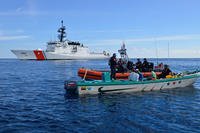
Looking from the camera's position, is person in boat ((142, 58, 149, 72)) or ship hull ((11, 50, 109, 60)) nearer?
person in boat ((142, 58, 149, 72))

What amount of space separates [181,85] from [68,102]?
9.59 meters

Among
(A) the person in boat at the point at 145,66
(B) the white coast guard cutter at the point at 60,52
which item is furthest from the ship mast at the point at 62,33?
(A) the person in boat at the point at 145,66

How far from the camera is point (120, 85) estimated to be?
1869 cm

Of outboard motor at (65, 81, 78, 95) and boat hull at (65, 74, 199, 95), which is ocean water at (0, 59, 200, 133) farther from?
outboard motor at (65, 81, 78, 95)

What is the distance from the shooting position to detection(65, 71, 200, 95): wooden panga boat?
17.7 metres

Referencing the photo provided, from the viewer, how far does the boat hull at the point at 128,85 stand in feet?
58.1

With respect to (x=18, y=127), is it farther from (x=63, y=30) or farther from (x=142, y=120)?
(x=63, y=30)

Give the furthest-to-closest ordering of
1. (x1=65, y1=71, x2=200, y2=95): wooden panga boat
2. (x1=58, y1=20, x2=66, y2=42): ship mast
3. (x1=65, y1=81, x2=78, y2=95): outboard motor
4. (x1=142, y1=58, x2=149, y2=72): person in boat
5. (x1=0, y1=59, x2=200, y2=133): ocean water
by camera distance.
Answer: (x1=58, y1=20, x2=66, y2=42): ship mast, (x1=142, y1=58, x2=149, y2=72): person in boat, (x1=65, y1=81, x2=78, y2=95): outboard motor, (x1=65, y1=71, x2=200, y2=95): wooden panga boat, (x1=0, y1=59, x2=200, y2=133): ocean water

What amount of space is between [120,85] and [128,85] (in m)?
0.58

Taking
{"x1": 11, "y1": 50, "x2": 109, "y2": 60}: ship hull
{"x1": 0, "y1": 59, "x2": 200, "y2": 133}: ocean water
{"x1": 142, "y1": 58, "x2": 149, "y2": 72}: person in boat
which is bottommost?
{"x1": 0, "y1": 59, "x2": 200, "y2": 133}: ocean water

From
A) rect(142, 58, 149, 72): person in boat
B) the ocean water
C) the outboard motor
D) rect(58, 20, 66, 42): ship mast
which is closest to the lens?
the ocean water

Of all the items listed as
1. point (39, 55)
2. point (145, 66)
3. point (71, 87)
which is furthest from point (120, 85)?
point (39, 55)

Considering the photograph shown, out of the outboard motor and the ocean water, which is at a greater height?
the outboard motor

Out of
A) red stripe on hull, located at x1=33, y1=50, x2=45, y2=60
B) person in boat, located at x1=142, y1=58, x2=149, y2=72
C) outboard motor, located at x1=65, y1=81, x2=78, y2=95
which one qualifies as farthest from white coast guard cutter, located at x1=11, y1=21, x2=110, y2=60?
outboard motor, located at x1=65, y1=81, x2=78, y2=95
